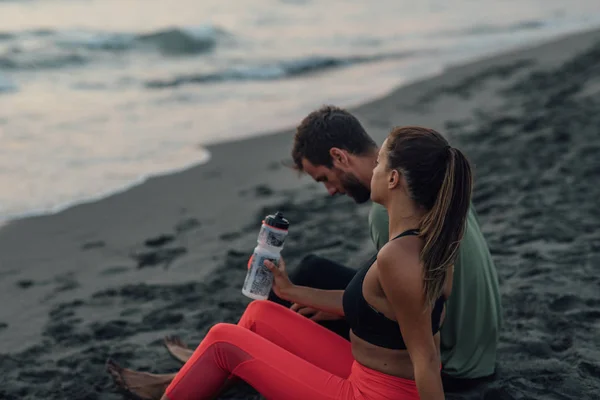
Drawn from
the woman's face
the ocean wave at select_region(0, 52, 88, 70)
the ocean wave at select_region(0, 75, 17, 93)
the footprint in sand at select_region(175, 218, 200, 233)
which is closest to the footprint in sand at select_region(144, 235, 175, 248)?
the footprint in sand at select_region(175, 218, 200, 233)

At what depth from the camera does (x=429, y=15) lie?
22375mm

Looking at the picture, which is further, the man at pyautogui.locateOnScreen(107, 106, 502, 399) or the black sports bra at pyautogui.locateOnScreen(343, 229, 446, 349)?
the man at pyautogui.locateOnScreen(107, 106, 502, 399)

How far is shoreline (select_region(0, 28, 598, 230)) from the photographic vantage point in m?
6.93

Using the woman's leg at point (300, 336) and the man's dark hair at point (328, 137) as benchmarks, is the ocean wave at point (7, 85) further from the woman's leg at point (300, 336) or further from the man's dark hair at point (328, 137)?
the woman's leg at point (300, 336)

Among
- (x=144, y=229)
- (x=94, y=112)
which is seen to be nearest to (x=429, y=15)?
(x=94, y=112)

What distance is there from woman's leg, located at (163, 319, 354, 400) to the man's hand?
251 mm

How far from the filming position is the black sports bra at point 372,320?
9.35 feet

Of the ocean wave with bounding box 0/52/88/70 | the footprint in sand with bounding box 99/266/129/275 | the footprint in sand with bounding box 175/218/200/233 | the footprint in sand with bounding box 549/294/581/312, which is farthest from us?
the ocean wave with bounding box 0/52/88/70

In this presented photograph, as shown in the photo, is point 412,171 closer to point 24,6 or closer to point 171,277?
point 171,277

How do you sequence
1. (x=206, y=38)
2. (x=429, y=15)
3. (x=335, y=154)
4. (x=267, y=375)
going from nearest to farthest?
(x=267, y=375) < (x=335, y=154) < (x=206, y=38) < (x=429, y=15)

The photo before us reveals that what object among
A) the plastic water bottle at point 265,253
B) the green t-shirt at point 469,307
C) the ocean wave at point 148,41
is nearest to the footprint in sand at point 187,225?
the plastic water bottle at point 265,253

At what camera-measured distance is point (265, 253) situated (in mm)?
3355

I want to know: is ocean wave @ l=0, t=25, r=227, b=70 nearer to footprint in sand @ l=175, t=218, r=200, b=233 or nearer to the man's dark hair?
footprint in sand @ l=175, t=218, r=200, b=233

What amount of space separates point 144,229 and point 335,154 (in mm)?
3272
